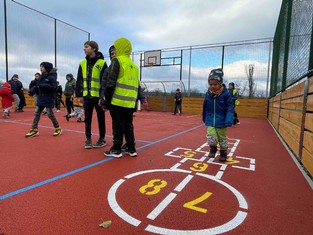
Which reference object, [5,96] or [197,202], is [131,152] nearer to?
[197,202]

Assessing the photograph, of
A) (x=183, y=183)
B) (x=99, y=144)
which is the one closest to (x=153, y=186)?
(x=183, y=183)

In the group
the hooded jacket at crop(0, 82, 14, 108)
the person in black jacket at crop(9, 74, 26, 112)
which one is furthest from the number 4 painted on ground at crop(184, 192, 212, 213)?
the person in black jacket at crop(9, 74, 26, 112)

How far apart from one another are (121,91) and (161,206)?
6.63ft

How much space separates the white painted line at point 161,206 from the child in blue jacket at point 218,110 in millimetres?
1706

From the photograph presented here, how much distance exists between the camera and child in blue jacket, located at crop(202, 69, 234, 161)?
3.78m

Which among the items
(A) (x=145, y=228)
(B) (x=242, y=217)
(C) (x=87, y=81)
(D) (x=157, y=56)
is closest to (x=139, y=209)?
(A) (x=145, y=228)

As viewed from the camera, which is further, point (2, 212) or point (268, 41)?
point (268, 41)

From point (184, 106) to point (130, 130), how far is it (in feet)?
45.9

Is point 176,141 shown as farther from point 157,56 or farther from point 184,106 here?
point 157,56

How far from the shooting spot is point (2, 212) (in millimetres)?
1938

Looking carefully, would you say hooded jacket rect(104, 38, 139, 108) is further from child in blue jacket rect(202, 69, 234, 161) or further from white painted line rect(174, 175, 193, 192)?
white painted line rect(174, 175, 193, 192)

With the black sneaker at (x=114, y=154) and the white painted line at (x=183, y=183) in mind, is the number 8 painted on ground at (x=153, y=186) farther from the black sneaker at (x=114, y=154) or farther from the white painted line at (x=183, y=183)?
the black sneaker at (x=114, y=154)

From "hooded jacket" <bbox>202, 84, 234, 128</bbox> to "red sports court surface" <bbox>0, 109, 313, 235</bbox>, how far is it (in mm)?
672

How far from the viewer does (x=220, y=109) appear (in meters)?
3.87
